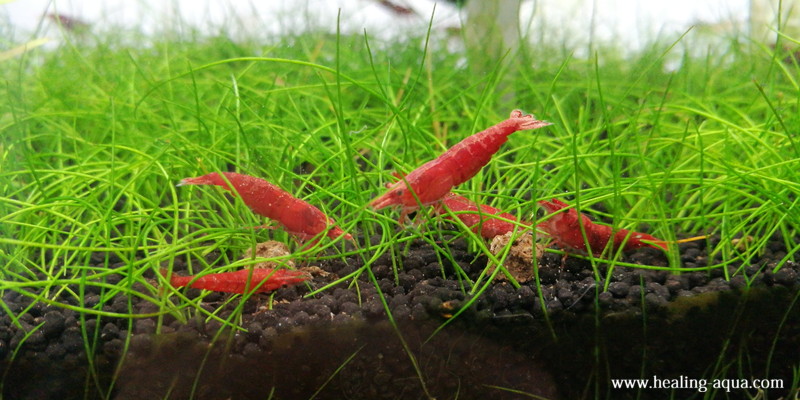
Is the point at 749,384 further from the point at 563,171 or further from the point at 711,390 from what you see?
the point at 563,171

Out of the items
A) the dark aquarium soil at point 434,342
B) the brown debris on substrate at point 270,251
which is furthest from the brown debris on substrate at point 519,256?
the brown debris on substrate at point 270,251

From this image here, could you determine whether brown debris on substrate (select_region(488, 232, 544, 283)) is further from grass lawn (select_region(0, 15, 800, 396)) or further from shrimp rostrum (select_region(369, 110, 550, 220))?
shrimp rostrum (select_region(369, 110, 550, 220))

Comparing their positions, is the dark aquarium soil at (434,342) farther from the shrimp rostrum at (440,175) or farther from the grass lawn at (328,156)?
the shrimp rostrum at (440,175)

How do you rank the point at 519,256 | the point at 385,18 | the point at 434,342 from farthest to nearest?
the point at 385,18, the point at 519,256, the point at 434,342

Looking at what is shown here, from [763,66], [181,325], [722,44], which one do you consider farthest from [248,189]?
[722,44]

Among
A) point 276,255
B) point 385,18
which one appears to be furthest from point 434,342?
point 385,18

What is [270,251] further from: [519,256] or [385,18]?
[385,18]

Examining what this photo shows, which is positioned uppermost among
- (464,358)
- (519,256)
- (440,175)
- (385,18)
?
(385,18)
